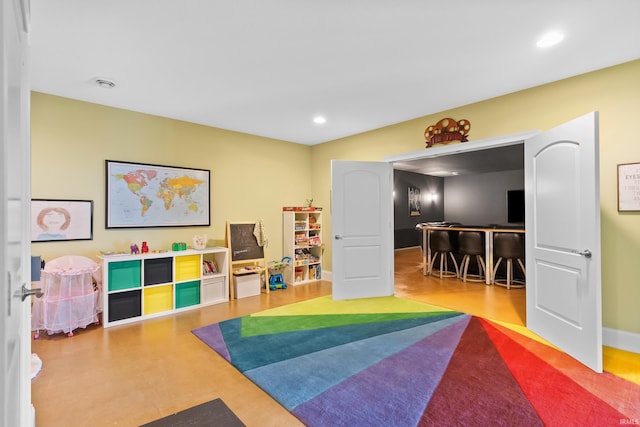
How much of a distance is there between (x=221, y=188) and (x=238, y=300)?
Answer: 5.68 ft

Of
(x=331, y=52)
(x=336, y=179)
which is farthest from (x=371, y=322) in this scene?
(x=331, y=52)

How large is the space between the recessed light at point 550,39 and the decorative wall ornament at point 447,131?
1415 millimetres

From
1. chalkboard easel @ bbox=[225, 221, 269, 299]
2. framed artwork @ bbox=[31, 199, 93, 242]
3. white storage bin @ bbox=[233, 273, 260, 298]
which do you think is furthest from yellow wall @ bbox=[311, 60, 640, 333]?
framed artwork @ bbox=[31, 199, 93, 242]

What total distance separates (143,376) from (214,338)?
30.7 inches

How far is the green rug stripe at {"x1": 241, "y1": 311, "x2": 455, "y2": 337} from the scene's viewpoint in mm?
3430

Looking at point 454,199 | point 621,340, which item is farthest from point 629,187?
point 454,199

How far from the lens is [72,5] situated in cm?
210

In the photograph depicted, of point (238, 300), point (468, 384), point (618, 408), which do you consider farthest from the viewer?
point (238, 300)

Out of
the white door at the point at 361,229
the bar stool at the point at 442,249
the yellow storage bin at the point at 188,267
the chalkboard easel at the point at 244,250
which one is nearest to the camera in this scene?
the yellow storage bin at the point at 188,267

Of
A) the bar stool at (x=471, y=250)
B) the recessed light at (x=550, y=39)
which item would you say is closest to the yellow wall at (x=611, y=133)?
the recessed light at (x=550, y=39)

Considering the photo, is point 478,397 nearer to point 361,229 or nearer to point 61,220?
point 361,229

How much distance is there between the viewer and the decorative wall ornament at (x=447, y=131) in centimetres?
404

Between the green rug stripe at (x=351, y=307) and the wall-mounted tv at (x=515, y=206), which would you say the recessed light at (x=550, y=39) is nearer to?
the green rug stripe at (x=351, y=307)

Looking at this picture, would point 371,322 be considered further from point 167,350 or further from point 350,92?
point 350,92
